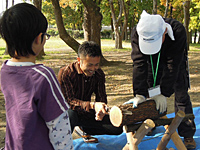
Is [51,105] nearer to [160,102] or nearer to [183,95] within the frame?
[160,102]

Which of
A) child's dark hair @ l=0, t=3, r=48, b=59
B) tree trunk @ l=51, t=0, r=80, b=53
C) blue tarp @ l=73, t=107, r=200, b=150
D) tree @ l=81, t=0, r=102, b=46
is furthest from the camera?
tree trunk @ l=51, t=0, r=80, b=53

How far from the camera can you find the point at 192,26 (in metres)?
19.4

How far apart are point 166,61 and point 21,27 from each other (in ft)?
5.70

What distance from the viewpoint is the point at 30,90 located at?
3.90ft

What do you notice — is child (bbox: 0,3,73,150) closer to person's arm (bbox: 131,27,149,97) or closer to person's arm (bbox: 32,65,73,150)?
person's arm (bbox: 32,65,73,150)

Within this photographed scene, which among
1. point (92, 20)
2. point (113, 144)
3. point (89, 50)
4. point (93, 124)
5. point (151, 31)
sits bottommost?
point (113, 144)

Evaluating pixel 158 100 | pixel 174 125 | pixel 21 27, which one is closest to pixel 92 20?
pixel 158 100

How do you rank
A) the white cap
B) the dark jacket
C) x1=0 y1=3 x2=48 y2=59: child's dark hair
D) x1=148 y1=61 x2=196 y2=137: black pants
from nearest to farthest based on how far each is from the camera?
x1=0 y1=3 x2=48 y2=59: child's dark hair < the white cap < the dark jacket < x1=148 y1=61 x2=196 y2=137: black pants

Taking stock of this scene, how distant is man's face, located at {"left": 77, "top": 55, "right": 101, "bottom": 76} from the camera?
2386mm

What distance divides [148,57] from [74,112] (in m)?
1.03

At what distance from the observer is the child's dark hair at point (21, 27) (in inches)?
46.6

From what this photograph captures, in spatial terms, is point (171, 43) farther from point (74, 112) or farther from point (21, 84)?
point (21, 84)

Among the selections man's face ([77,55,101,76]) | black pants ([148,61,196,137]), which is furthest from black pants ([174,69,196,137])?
man's face ([77,55,101,76])

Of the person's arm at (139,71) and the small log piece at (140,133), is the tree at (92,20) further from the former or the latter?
the small log piece at (140,133)
